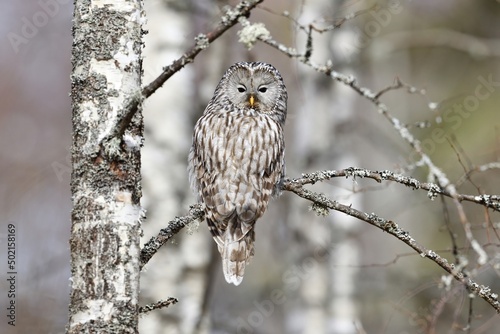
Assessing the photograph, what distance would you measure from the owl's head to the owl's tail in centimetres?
101

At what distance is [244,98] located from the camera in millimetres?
5055

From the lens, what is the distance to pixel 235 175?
4.37m

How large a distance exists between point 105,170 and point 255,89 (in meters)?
2.41

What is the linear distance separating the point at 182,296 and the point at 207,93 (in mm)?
1897

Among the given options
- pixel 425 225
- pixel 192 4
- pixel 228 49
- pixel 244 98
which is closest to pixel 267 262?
pixel 425 225

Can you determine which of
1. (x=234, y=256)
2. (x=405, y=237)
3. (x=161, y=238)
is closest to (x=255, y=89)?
(x=234, y=256)

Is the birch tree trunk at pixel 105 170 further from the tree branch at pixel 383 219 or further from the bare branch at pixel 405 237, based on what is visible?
the bare branch at pixel 405 237

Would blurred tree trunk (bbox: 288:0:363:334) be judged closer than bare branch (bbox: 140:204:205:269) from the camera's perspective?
No

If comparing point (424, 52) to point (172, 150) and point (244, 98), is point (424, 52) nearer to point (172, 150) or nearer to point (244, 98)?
point (172, 150)

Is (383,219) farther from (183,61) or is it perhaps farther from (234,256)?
(183,61)

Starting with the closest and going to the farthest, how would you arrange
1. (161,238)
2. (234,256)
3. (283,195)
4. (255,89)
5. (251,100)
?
(161,238), (234,256), (251,100), (255,89), (283,195)

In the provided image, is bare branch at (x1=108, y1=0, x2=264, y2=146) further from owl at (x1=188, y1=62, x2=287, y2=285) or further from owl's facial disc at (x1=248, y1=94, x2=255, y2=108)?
owl's facial disc at (x1=248, y1=94, x2=255, y2=108)

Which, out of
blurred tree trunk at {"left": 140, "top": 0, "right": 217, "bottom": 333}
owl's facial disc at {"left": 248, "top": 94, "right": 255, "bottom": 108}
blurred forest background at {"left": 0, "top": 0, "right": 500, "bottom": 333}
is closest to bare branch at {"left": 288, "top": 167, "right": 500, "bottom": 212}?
blurred forest background at {"left": 0, "top": 0, "right": 500, "bottom": 333}

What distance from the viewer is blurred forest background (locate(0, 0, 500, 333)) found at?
20.0 ft
